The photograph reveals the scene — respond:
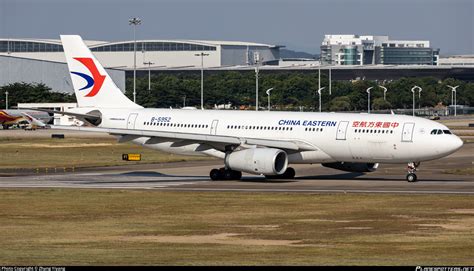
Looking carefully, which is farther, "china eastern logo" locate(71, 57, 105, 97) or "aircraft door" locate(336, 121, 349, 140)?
"china eastern logo" locate(71, 57, 105, 97)

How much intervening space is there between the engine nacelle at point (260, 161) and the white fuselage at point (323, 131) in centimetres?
178

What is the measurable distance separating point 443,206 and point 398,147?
42.2ft

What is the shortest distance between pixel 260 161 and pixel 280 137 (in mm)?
3745

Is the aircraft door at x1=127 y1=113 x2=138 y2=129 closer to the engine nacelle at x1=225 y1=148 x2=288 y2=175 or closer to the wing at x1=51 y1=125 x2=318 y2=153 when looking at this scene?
the wing at x1=51 y1=125 x2=318 y2=153

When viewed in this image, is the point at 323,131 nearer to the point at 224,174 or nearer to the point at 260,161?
the point at 260,161

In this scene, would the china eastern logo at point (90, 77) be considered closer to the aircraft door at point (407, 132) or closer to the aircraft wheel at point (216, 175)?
the aircraft wheel at point (216, 175)

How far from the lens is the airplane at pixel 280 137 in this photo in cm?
6156

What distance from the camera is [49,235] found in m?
39.4

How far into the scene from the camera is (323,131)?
6319 cm

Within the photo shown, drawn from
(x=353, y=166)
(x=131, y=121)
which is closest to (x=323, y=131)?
(x=353, y=166)

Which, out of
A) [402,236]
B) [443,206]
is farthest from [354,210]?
[402,236]

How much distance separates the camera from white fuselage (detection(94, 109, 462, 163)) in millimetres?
61438

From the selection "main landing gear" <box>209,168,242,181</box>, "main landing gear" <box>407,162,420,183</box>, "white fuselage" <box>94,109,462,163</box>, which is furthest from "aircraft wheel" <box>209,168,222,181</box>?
"main landing gear" <box>407,162,420,183</box>

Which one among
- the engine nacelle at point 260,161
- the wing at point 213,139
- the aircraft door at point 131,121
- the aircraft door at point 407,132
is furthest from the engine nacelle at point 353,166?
the aircraft door at point 131,121
